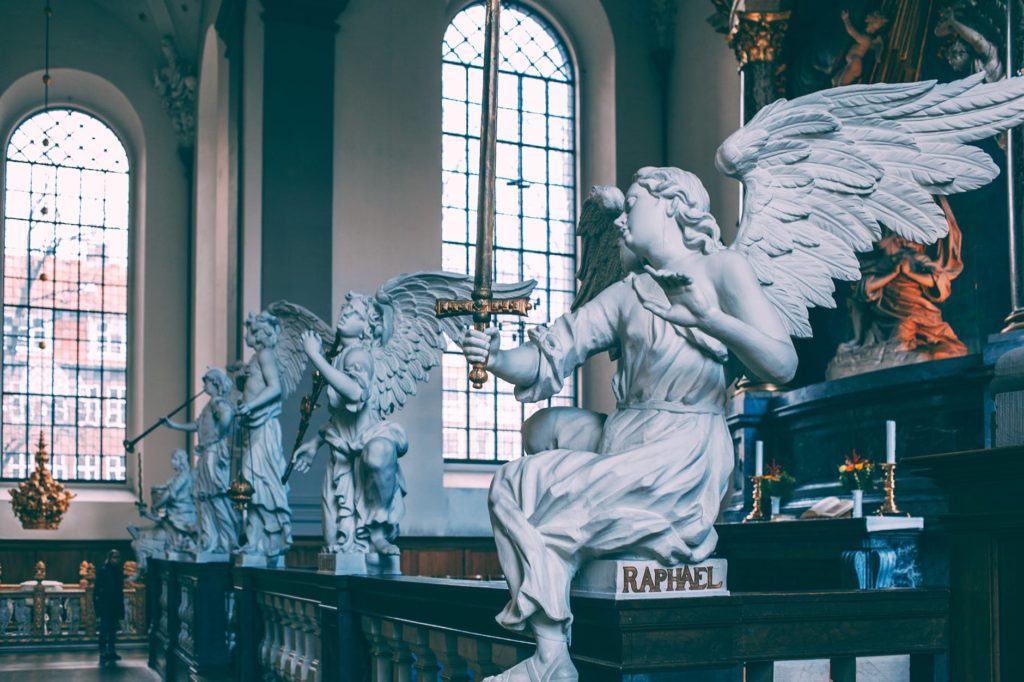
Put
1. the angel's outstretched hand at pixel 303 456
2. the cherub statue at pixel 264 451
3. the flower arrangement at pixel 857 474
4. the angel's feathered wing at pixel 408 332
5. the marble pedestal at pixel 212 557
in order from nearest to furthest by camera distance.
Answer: the angel's feathered wing at pixel 408 332 < the angel's outstretched hand at pixel 303 456 < the cherub statue at pixel 264 451 < the flower arrangement at pixel 857 474 < the marble pedestal at pixel 212 557

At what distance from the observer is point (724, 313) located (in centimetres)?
293

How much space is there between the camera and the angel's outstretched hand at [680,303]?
2.82m

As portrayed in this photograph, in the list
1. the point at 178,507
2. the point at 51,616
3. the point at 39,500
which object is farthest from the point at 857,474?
the point at 39,500

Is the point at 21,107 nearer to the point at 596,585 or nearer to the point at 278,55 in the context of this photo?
the point at 278,55

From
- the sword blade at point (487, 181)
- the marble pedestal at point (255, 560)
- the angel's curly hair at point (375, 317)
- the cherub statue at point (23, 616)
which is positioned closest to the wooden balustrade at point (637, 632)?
the sword blade at point (487, 181)

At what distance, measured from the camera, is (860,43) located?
32.4 ft

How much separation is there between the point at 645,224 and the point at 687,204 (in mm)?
111

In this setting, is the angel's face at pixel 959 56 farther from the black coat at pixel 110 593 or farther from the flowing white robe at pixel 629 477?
the black coat at pixel 110 593

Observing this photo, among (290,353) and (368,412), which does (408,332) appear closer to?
(368,412)

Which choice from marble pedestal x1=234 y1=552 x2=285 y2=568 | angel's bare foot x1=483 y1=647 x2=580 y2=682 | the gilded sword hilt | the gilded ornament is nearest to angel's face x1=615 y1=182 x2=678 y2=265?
the gilded sword hilt

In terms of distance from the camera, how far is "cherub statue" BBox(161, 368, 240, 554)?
32.3 ft

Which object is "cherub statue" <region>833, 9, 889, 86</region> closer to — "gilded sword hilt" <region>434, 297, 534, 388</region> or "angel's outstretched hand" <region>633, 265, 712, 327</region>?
"angel's outstretched hand" <region>633, 265, 712, 327</region>

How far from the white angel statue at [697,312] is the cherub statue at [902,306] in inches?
220

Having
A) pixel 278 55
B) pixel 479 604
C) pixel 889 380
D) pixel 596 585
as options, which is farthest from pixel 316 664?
pixel 278 55
